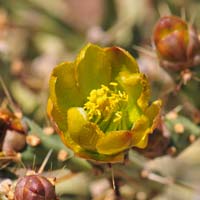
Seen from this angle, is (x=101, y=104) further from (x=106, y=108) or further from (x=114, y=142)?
(x=114, y=142)

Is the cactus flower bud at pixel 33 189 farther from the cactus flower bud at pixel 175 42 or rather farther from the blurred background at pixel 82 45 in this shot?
the cactus flower bud at pixel 175 42

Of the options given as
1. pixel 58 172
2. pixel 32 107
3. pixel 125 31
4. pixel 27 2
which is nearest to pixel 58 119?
pixel 58 172

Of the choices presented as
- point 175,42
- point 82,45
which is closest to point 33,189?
point 175,42

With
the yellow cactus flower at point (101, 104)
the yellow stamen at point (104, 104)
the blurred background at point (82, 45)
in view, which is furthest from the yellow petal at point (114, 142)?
the blurred background at point (82, 45)

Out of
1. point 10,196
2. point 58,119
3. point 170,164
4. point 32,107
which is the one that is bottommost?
point 170,164

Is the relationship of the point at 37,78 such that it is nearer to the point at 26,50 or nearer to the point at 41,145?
the point at 26,50

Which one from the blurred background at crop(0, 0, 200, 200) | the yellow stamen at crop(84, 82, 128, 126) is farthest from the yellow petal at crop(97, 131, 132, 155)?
the blurred background at crop(0, 0, 200, 200)

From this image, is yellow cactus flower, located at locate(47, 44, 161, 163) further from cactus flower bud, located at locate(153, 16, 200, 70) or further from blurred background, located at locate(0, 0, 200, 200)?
blurred background, located at locate(0, 0, 200, 200)

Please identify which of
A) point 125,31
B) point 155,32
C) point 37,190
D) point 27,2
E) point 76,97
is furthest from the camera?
point 27,2
